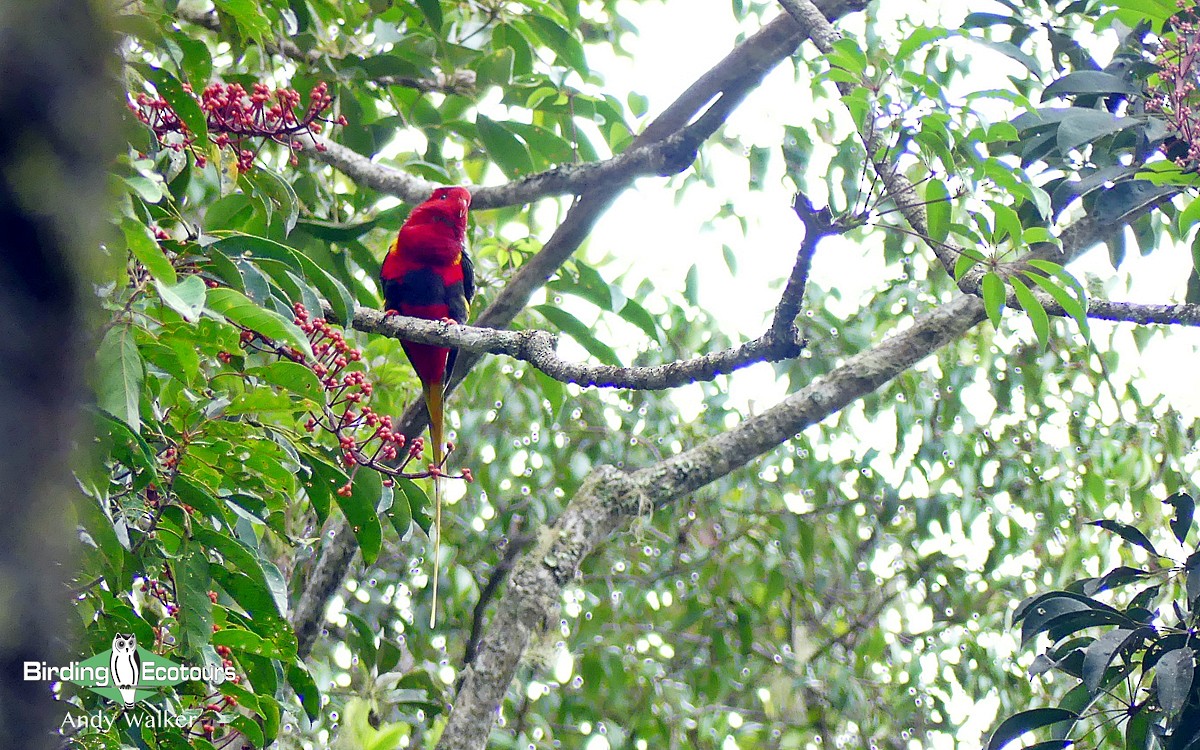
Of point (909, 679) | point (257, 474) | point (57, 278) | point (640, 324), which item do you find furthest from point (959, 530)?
point (57, 278)

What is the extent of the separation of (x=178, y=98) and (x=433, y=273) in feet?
5.35

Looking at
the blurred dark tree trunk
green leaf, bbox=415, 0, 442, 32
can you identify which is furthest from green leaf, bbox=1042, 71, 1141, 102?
the blurred dark tree trunk

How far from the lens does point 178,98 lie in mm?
1573

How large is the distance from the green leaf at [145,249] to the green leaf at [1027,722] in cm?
176

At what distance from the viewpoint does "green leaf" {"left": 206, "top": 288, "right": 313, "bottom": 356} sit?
1262mm

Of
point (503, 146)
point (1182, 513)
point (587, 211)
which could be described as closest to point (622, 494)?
point (587, 211)

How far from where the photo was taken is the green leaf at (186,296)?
3.40ft

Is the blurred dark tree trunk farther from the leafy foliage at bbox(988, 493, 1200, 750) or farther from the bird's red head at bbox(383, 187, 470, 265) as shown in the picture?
the bird's red head at bbox(383, 187, 470, 265)

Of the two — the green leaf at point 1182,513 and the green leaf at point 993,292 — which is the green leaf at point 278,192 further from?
the green leaf at point 1182,513

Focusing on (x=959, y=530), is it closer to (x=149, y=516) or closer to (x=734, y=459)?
(x=734, y=459)

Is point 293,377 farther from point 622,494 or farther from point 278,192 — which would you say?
point 622,494

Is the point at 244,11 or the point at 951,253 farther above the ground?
the point at 951,253

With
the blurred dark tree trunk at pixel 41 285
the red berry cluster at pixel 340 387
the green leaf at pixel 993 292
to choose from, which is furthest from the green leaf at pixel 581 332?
the blurred dark tree trunk at pixel 41 285

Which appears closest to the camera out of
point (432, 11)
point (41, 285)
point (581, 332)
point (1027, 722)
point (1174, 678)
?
point (41, 285)
